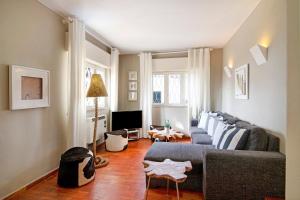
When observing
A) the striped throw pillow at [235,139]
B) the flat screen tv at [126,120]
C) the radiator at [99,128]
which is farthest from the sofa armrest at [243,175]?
the flat screen tv at [126,120]

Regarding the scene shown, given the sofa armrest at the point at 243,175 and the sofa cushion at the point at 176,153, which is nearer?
→ the sofa armrest at the point at 243,175

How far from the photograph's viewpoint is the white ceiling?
8.89 ft

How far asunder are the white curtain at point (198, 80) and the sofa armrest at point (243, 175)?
3.14 metres

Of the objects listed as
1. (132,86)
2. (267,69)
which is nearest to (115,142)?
(132,86)

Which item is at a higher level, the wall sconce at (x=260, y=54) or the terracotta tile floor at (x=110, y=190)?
the wall sconce at (x=260, y=54)

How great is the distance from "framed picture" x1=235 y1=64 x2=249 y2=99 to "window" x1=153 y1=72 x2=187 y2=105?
2026 mm

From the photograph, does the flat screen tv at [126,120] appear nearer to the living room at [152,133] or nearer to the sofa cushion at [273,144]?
the living room at [152,133]

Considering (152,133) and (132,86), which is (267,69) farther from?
(132,86)

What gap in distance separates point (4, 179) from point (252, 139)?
116 inches

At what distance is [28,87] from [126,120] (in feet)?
9.49

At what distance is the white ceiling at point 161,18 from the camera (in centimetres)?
271

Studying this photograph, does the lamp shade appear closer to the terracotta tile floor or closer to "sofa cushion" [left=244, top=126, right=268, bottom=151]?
Answer: the terracotta tile floor

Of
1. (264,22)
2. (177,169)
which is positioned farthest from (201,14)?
(177,169)

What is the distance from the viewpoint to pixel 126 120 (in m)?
5.11
